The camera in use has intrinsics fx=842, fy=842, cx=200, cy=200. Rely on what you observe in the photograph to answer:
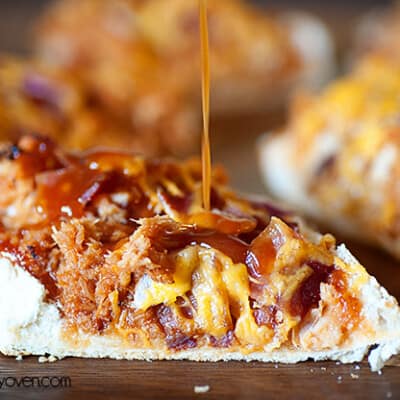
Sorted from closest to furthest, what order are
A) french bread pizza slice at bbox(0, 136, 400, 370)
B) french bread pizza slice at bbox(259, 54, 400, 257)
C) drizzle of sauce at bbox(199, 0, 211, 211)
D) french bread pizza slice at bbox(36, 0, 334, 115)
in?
french bread pizza slice at bbox(0, 136, 400, 370)
drizzle of sauce at bbox(199, 0, 211, 211)
french bread pizza slice at bbox(259, 54, 400, 257)
french bread pizza slice at bbox(36, 0, 334, 115)

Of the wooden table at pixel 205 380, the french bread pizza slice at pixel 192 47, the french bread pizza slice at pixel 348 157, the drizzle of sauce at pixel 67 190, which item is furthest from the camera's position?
the french bread pizza slice at pixel 192 47

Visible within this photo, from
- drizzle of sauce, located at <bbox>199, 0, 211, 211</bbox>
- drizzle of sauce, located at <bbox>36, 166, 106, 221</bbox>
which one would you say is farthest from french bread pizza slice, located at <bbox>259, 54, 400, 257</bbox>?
drizzle of sauce, located at <bbox>36, 166, 106, 221</bbox>

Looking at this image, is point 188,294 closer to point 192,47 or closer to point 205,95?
point 205,95

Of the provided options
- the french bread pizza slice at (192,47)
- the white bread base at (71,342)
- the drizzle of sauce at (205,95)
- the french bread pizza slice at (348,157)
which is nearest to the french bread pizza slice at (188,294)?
the white bread base at (71,342)

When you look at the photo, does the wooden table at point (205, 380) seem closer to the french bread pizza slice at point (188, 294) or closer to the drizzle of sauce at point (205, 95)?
the french bread pizza slice at point (188, 294)

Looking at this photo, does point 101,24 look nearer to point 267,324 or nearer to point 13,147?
point 13,147

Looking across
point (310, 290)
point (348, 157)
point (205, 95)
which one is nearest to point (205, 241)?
point (310, 290)

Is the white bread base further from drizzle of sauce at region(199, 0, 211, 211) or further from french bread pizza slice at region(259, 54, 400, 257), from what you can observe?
french bread pizza slice at region(259, 54, 400, 257)

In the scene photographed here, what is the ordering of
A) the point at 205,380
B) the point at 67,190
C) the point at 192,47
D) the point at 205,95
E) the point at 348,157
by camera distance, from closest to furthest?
the point at 205,380, the point at 205,95, the point at 67,190, the point at 348,157, the point at 192,47

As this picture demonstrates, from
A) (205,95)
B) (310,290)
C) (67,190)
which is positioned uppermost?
(205,95)
